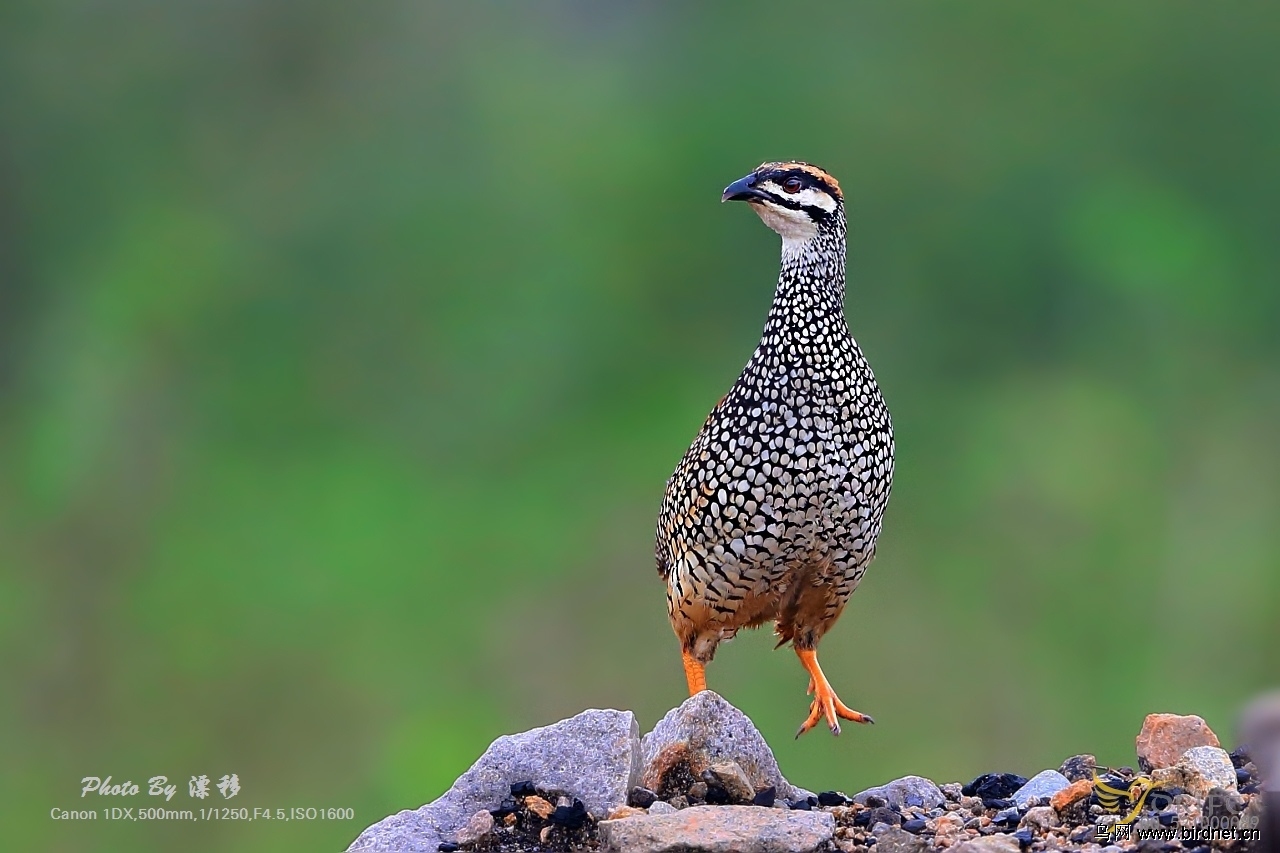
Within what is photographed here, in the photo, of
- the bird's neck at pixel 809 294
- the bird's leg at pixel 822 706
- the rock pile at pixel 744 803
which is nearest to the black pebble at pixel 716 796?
the rock pile at pixel 744 803

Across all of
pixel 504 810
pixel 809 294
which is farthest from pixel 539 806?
pixel 809 294

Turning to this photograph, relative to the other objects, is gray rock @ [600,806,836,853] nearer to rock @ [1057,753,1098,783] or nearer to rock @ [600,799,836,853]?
rock @ [600,799,836,853]

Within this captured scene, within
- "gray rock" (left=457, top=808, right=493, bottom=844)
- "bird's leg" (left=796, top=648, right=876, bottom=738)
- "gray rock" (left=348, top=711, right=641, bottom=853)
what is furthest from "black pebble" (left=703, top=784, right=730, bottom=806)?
"bird's leg" (left=796, top=648, right=876, bottom=738)

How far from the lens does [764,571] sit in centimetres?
903

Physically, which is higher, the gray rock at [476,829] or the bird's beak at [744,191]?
the bird's beak at [744,191]

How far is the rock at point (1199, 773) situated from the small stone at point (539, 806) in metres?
2.48

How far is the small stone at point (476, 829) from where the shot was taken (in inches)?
275

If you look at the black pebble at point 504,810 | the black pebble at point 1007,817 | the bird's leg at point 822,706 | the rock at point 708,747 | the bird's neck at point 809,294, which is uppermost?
the bird's neck at point 809,294

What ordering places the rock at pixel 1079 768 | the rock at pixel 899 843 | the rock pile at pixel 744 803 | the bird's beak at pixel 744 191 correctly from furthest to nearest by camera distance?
the bird's beak at pixel 744 191, the rock at pixel 1079 768, the rock at pixel 899 843, the rock pile at pixel 744 803

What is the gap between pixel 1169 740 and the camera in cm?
778

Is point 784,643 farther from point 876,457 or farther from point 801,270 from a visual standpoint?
point 801,270

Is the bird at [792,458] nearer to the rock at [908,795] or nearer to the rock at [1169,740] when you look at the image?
the rock at [908,795]

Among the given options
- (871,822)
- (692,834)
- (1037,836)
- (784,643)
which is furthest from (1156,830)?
(784,643)

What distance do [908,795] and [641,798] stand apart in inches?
49.9
